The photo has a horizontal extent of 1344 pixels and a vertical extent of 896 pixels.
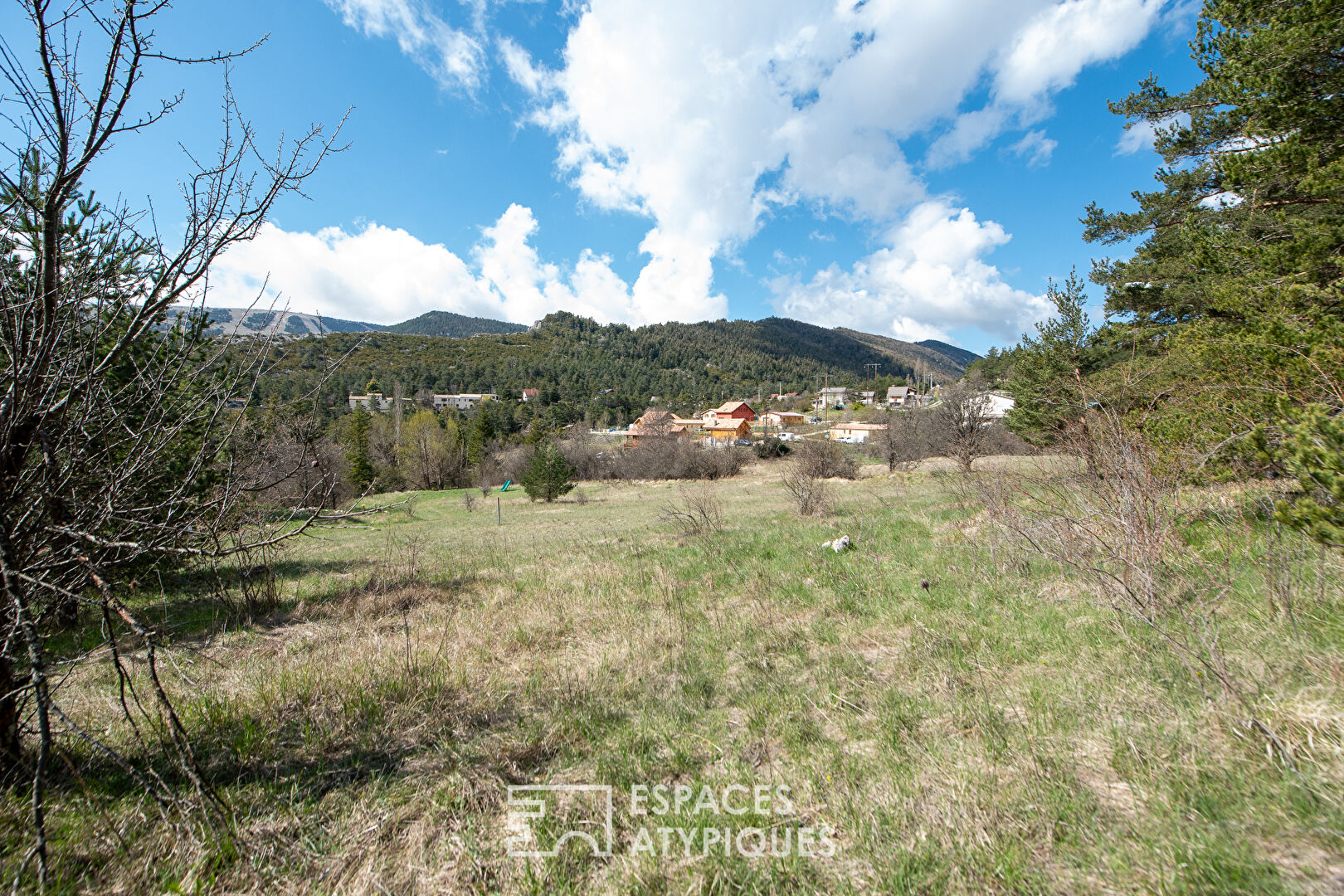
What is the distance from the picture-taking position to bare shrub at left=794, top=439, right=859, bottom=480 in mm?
29392

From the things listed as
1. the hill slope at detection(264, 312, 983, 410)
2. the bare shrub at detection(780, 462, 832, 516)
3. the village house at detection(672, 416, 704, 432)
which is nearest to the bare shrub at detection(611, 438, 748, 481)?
the village house at detection(672, 416, 704, 432)

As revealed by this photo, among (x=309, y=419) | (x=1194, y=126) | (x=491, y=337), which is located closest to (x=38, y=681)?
(x=309, y=419)

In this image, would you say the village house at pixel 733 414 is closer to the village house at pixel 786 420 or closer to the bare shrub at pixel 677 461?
the village house at pixel 786 420

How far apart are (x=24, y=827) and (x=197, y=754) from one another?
81cm

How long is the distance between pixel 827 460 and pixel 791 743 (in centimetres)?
2869

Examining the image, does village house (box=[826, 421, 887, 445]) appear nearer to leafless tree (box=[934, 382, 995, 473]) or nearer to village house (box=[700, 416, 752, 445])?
village house (box=[700, 416, 752, 445])

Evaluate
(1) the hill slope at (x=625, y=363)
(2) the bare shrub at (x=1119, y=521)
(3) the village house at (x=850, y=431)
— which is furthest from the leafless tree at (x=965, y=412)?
(1) the hill slope at (x=625, y=363)

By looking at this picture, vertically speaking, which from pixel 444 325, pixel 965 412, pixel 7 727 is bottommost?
pixel 7 727

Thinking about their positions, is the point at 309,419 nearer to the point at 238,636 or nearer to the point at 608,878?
the point at 608,878

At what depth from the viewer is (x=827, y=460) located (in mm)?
30375

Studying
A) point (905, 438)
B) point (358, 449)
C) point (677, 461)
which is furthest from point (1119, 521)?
point (358, 449)

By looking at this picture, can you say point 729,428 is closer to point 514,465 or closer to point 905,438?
point 514,465

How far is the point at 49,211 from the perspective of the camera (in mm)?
1965

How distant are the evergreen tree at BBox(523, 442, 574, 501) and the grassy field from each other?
2286 centimetres
